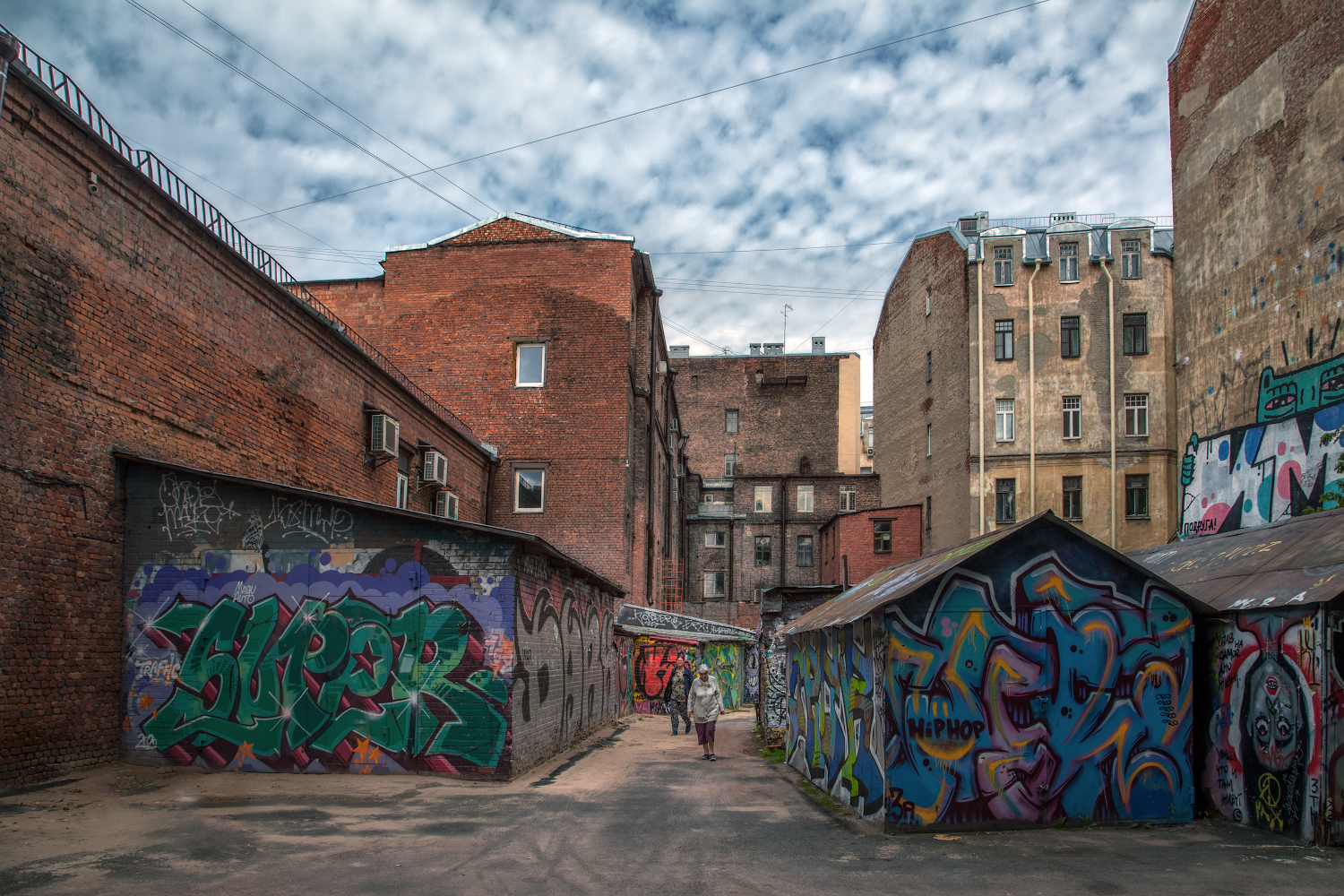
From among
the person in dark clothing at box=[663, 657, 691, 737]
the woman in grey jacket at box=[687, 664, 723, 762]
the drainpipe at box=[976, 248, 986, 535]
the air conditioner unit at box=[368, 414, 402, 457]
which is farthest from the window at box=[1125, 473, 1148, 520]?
the air conditioner unit at box=[368, 414, 402, 457]

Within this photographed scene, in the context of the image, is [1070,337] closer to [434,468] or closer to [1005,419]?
[1005,419]

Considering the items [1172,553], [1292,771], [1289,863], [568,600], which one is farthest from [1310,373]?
[568,600]

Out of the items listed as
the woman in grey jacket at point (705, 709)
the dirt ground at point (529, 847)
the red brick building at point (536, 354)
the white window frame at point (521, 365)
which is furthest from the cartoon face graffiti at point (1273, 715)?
the white window frame at point (521, 365)

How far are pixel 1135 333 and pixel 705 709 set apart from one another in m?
23.0

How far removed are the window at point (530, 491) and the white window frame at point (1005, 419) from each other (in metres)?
15.6

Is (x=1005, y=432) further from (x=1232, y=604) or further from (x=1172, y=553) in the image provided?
(x=1232, y=604)

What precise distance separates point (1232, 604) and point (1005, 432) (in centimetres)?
2259

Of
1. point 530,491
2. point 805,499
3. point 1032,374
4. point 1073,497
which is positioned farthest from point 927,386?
point 530,491

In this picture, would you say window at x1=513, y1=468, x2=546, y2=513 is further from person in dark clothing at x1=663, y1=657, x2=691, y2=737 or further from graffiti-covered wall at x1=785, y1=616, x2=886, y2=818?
graffiti-covered wall at x1=785, y1=616, x2=886, y2=818

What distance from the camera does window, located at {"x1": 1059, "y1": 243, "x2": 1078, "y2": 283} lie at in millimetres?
31188

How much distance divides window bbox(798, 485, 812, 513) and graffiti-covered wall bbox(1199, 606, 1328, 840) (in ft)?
122

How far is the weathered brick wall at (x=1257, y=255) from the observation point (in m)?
13.0

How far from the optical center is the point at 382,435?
18109 mm

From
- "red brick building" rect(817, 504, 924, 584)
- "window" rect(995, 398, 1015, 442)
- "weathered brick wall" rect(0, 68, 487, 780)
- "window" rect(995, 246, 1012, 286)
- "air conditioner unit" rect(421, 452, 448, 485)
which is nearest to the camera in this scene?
"weathered brick wall" rect(0, 68, 487, 780)
